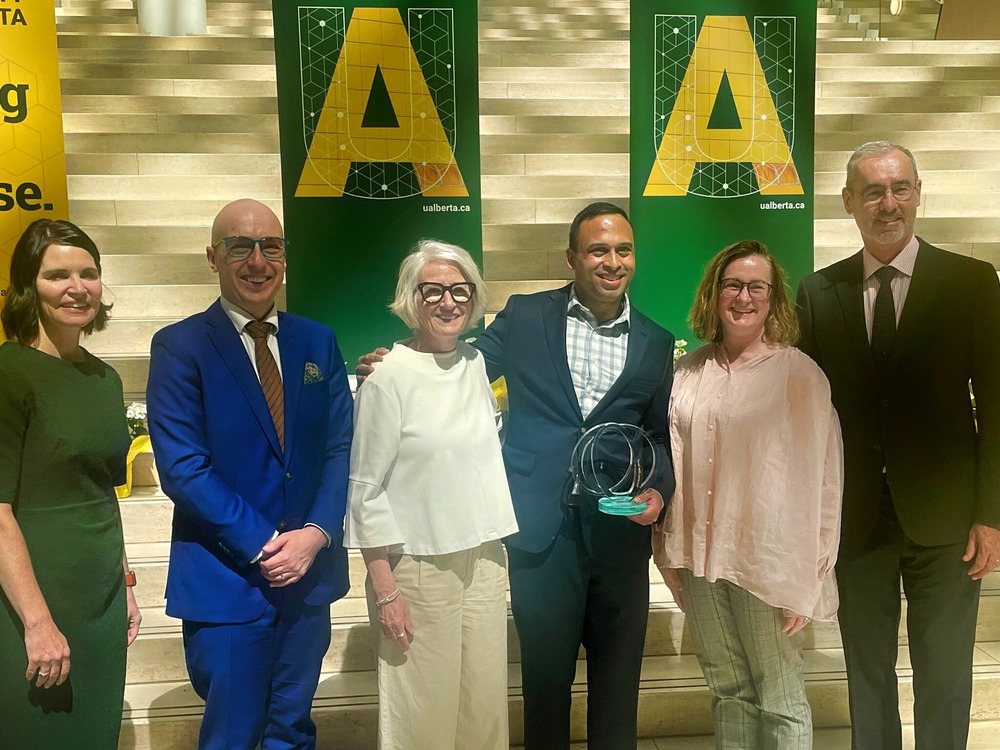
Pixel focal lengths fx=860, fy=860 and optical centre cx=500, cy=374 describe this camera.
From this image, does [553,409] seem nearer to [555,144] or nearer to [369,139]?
[369,139]

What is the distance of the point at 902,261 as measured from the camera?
233 cm

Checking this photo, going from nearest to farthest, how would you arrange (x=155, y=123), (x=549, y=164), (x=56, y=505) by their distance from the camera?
(x=56, y=505) < (x=549, y=164) < (x=155, y=123)

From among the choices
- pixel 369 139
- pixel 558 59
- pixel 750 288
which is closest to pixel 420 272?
pixel 750 288

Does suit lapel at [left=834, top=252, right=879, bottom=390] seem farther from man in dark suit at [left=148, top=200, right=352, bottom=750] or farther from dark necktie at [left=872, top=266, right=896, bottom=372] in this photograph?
man in dark suit at [left=148, top=200, right=352, bottom=750]

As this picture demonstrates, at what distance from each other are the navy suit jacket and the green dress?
98 centimetres

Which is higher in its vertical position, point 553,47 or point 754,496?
point 553,47

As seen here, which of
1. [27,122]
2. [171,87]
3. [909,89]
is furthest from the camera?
[909,89]

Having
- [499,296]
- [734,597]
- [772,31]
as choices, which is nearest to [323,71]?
[499,296]

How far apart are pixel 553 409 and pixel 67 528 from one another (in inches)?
46.7

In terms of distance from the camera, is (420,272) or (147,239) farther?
(147,239)

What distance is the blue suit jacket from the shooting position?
1.96 m

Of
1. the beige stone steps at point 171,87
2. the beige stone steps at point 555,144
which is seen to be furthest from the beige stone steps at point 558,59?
the beige stone steps at point 171,87

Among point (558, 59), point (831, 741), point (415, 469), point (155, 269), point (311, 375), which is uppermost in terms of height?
point (558, 59)

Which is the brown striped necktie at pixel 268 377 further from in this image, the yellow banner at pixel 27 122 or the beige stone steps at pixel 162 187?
the beige stone steps at pixel 162 187
